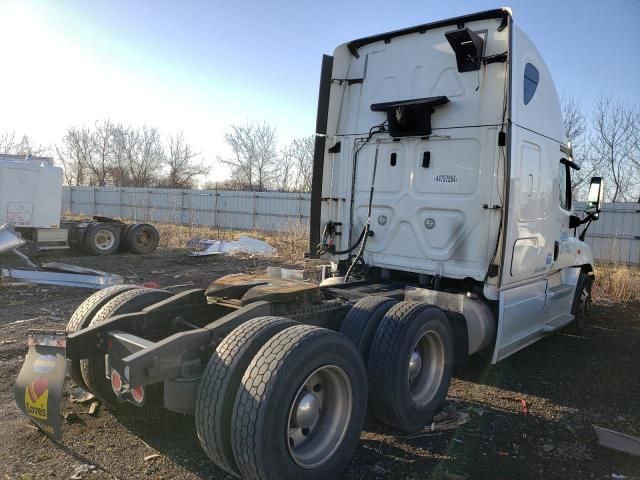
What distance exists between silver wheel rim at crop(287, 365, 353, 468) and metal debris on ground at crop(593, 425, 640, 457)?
2180 mm

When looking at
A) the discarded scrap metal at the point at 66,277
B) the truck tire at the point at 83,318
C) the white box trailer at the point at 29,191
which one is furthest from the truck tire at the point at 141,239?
the truck tire at the point at 83,318

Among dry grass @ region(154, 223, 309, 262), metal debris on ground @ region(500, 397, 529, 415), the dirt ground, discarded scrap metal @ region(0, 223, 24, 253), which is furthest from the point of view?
dry grass @ region(154, 223, 309, 262)

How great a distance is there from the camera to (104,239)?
15008 mm

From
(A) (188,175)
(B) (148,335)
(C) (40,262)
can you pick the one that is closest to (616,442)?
(B) (148,335)

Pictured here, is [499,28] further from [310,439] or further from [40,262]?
[40,262]

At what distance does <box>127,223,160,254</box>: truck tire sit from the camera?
50.4 feet

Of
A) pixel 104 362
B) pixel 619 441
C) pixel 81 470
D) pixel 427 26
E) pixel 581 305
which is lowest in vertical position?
pixel 81 470

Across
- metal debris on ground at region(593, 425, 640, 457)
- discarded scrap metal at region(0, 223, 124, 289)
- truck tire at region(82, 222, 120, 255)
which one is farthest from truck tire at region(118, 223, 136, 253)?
metal debris on ground at region(593, 425, 640, 457)

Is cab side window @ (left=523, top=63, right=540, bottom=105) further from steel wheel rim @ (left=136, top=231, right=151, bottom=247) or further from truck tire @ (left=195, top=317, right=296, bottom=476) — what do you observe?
steel wheel rim @ (left=136, top=231, right=151, bottom=247)


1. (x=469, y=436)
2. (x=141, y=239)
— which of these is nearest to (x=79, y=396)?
(x=469, y=436)

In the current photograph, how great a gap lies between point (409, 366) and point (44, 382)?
2537 millimetres

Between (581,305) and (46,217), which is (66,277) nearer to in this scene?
(46,217)

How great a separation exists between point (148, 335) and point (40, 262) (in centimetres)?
1083

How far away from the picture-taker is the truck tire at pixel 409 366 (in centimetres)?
374
